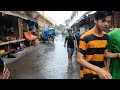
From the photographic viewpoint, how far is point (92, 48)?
7.57 ft

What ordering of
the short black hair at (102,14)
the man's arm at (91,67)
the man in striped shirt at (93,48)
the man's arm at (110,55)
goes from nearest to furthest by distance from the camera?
the man's arm at (91,67) → the short black hair at (102,14) → the man in striped shirt at (93,48) → the man's arm at (110,55)

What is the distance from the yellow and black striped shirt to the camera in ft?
7.52

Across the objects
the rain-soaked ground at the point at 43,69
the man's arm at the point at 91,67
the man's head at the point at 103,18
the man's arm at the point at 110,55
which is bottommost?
the rain-soaked ground at the point at 43,69

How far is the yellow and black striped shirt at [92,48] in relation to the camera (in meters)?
2.29

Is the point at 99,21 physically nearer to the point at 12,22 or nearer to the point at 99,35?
the point at 99,35

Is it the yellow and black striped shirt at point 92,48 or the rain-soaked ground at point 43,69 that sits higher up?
the yellow and black striped shirt at point 92,48

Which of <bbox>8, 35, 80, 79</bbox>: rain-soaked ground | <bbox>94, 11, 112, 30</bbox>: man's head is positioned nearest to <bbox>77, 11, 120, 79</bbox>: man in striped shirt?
<bbox>94, 11, 112, 30</bbox>: man's head

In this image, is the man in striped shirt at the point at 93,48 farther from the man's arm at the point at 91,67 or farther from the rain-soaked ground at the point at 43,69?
the rain-soaked ground at the point at 43,69

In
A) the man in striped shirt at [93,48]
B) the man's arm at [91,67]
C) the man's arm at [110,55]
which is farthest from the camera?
the man's arm at [110,55]

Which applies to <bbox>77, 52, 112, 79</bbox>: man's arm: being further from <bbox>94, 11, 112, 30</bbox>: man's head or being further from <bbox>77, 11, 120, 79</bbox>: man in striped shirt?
<bbox>94, 11, 112, 30</bbox>: man's head

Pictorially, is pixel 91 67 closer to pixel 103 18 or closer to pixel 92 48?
pixel 92 48

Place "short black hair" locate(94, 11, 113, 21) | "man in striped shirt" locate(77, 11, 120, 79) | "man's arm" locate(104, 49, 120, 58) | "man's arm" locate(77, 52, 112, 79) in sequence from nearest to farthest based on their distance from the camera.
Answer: "man's arm" locate(77, 52, 112, 79) < "short black hair" locate(94, 11, 113, 21) < "man in striped shirt" locate(77, 11, 120, 79) < "man's arm" locate(104, 49, 120, 58)

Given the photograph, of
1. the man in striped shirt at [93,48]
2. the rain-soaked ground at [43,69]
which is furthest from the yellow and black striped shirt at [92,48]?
the rain-soaked ground at [43,69]

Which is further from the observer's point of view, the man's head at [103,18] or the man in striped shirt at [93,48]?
the man in striped shirt at [93,48]
